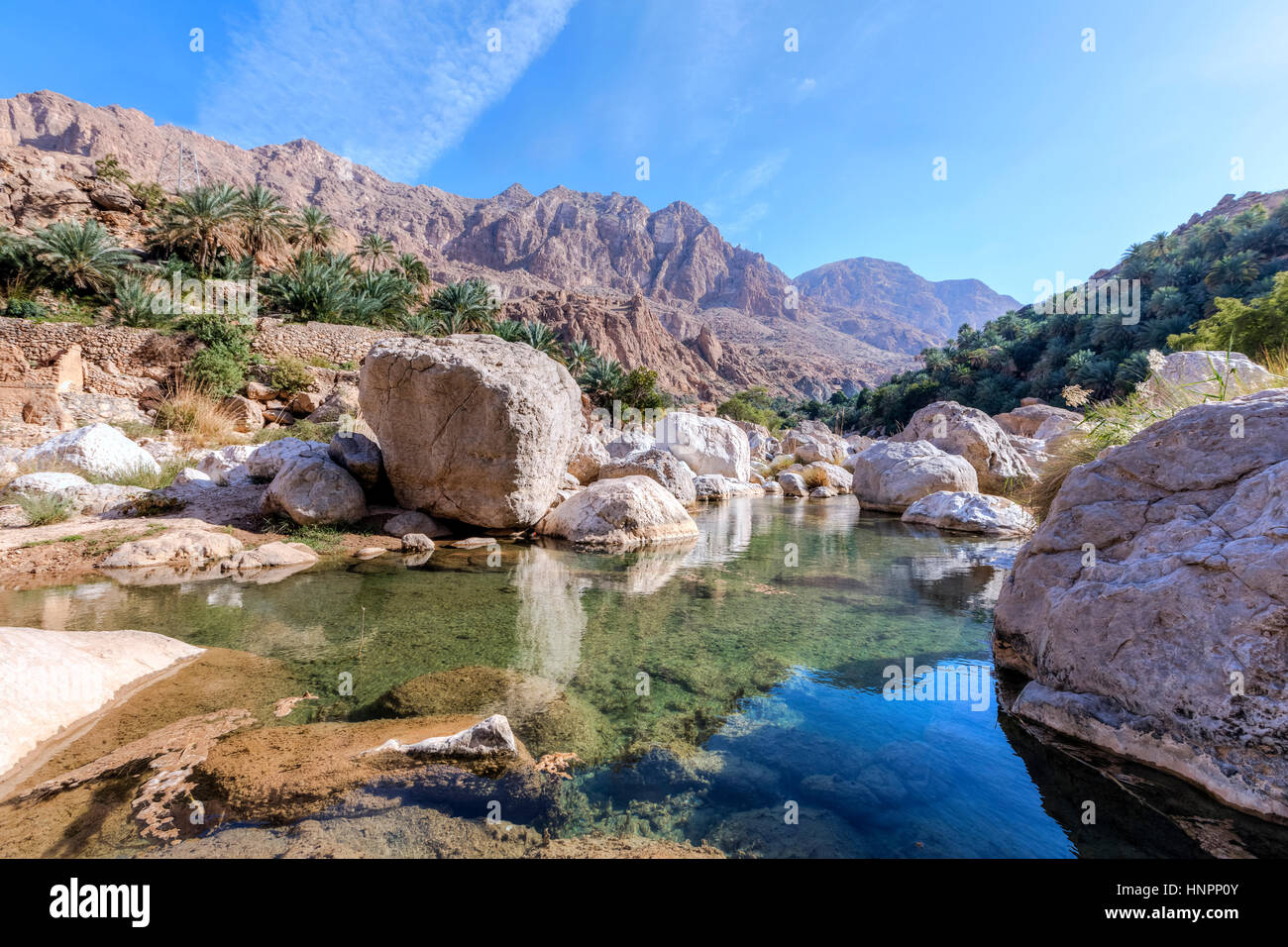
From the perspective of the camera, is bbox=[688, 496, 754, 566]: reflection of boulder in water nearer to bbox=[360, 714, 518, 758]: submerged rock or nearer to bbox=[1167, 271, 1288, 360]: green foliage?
bbox=[360, 714, 518, 758]: submerged rock

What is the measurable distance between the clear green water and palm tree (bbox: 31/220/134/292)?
20.9m

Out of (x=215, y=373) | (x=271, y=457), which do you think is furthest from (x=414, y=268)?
(x=271, y=457)

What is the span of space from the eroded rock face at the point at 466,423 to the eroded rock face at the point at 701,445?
9.23 meters

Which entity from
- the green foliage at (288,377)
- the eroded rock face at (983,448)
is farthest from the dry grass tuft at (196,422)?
the eroded rock face at (983,448)

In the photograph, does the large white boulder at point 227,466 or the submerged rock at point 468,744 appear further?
the large white boulder at point 227,466

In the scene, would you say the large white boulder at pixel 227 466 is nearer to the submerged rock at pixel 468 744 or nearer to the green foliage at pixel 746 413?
the submerged rock at pixel 468 744

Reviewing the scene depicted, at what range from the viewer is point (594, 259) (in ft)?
454

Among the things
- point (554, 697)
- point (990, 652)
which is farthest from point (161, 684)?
point (990, 652)

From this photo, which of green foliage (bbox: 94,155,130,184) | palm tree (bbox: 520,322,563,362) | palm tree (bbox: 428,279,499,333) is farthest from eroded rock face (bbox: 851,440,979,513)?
green foliage (bbox: 94,155,130,184)

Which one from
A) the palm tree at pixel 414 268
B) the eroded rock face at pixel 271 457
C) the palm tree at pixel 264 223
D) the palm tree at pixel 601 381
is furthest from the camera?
the palm tree at pixel 414 268

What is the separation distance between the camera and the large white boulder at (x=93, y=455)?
879 centimetres

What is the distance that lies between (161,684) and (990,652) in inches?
230
